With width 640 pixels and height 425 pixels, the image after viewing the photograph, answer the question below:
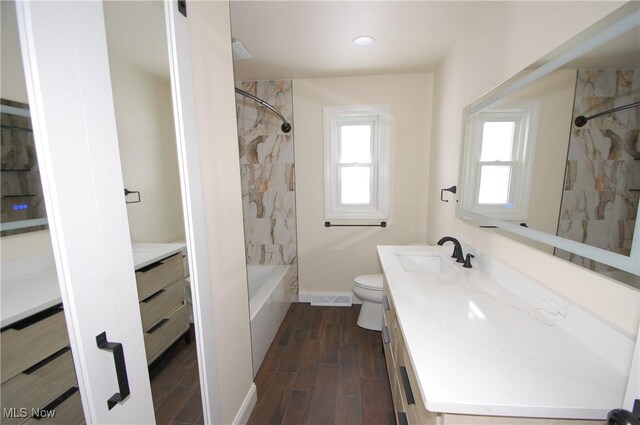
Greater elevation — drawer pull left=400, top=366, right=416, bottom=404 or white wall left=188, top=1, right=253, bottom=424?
white wall left=188, top=1, right=253, bottom=424

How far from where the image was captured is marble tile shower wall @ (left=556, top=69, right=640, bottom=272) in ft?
2.50

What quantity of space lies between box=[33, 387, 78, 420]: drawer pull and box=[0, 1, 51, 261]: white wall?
1.12 ft

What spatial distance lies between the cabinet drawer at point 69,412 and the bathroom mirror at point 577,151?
4.96 ft

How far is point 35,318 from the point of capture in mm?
548

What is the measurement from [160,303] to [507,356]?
1212mm

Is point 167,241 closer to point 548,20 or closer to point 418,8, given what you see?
point 548,20

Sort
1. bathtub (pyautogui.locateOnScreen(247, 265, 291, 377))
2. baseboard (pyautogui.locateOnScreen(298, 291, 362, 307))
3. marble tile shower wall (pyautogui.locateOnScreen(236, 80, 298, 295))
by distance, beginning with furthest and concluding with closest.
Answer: baseboard (pyautogui.locateOnScreen(298, 291, 362, 307))
marble tile shower wall (pyautogui.locateOnScreen(236, 80, 298, 295))
bathtub (pyautogui.locateOnScreen(247, 265, 291, 377))

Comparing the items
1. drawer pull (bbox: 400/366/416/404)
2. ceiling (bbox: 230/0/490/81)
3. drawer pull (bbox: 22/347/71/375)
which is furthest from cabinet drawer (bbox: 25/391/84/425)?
ceiling (bbox: 230/0/490/81)

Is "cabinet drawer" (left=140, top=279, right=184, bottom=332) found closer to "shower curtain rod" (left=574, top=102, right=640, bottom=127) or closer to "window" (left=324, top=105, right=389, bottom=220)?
"shower curtain rod" (left=574, top=102, right=640, bottom=127)

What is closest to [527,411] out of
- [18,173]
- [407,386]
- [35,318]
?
[407,386]

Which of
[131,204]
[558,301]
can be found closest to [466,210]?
[558,301]

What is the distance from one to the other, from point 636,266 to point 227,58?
71.6 inches

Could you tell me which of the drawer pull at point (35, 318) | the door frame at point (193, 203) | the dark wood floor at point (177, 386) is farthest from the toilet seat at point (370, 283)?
the drawer pull at point (35, 318)

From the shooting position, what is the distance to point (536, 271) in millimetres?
1152
